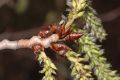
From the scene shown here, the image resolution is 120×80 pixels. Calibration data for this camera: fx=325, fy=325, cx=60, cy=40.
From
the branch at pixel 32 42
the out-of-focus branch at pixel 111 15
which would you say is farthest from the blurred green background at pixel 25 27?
→ the branch at pixel 32 42

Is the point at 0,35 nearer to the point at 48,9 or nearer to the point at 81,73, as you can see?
the point at 48,9

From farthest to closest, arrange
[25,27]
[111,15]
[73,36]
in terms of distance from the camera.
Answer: [111,15] < [25,27] < [73,36]

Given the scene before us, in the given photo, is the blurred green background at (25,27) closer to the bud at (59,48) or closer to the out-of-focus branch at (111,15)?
the out-of-focus branch at (111,15)

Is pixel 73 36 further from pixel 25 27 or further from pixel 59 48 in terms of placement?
pixel 25 27

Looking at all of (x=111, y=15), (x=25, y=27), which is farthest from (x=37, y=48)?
(x=111, y=15)

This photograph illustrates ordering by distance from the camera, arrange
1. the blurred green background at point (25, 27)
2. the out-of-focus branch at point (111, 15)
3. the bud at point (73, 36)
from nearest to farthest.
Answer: the bud at point (73, 36), the blurred green background at point (25, 27), the out-of-focus branch at point (111, 15)

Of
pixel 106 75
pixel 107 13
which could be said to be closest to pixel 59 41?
pixel 106 75

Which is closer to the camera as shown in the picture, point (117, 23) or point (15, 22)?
point (15, 22)

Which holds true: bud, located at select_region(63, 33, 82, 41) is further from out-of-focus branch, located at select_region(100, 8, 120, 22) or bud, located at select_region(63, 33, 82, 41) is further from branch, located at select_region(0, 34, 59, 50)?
out-of-focus branch, located at select_region(100, 8, 120, 22)
